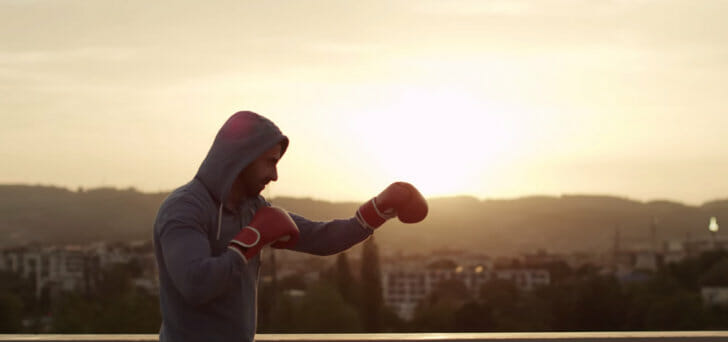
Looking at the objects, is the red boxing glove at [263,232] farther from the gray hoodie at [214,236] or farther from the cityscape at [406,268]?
the cityscape at [406,268]

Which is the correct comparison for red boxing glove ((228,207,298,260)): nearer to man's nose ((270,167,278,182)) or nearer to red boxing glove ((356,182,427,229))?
man's nose ((270,167,278,182))

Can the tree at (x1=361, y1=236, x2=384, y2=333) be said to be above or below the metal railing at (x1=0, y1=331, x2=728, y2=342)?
below

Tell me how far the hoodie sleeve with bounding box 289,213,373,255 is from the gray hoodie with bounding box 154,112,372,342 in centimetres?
22

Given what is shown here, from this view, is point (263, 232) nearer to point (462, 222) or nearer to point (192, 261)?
point (192, 261)

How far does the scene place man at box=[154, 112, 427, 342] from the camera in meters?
1.95

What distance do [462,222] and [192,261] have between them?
66081mm

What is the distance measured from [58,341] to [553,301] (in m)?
65.4

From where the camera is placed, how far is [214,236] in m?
2.14

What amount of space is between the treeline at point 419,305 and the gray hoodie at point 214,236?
49834 millimetres

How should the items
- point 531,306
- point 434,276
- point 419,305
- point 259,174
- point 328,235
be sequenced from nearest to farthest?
point 259,174, point 328,235, point 531,306, point 419,305, point 434,276

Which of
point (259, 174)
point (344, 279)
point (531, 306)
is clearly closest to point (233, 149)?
point (259, 174)

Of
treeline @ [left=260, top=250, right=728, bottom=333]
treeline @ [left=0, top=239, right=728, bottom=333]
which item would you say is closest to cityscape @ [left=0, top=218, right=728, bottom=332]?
treeline @ [left=0, top=239, right=728, bottom=333]

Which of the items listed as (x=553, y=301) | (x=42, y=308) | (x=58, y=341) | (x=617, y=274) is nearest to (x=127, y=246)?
(x=42, y=308)

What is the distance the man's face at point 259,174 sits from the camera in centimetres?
218
